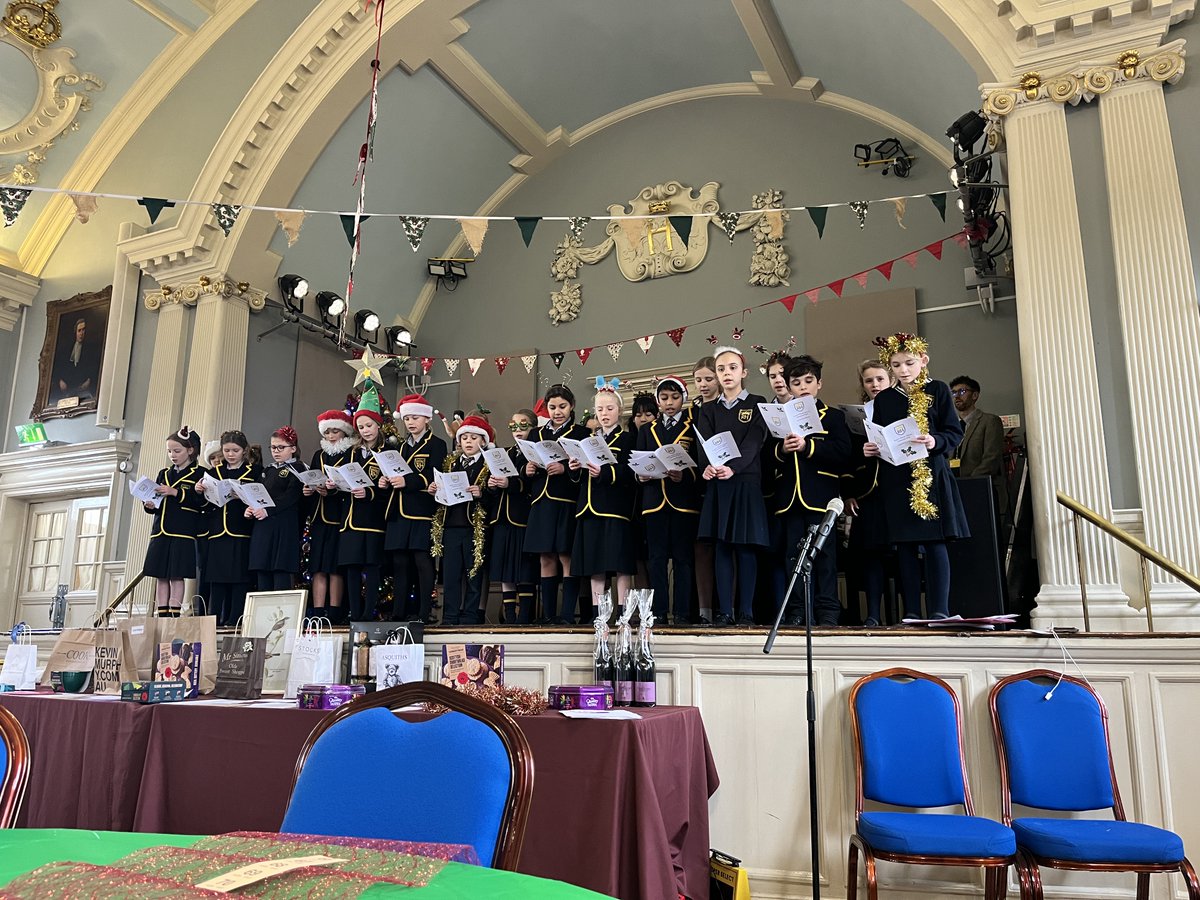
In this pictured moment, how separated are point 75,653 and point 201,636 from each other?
710mm

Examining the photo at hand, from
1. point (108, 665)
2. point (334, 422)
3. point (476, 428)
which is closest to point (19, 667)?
point (108, 665)

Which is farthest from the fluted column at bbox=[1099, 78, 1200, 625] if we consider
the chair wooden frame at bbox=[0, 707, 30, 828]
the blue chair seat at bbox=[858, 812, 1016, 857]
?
the chair wooden frame at bbox=[0, 707, 30, 828]

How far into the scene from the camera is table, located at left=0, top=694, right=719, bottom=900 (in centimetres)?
221

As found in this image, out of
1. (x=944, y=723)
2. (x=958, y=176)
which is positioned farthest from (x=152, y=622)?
(x=958, y=176)

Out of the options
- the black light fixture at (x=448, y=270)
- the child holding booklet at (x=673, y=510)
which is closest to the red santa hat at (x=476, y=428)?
the child holding booklet at (x=673, y=510)

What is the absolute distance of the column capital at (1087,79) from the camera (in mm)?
4957

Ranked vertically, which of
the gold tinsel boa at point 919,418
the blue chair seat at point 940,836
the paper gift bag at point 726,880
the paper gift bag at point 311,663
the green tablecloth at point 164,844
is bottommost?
the paper gift bag at point 726,880

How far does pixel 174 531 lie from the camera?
21.0ft

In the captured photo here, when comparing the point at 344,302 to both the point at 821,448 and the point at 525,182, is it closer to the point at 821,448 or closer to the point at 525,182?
the point at 525,182

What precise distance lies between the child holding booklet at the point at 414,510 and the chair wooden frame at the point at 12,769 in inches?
157

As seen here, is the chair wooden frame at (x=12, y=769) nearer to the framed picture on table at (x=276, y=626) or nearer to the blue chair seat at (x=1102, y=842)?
the framed picture on table at (x=276, y=626)

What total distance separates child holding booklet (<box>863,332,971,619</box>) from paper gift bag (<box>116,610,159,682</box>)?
126 inches

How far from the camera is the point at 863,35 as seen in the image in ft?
23.0

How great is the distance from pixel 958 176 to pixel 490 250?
5.59m
